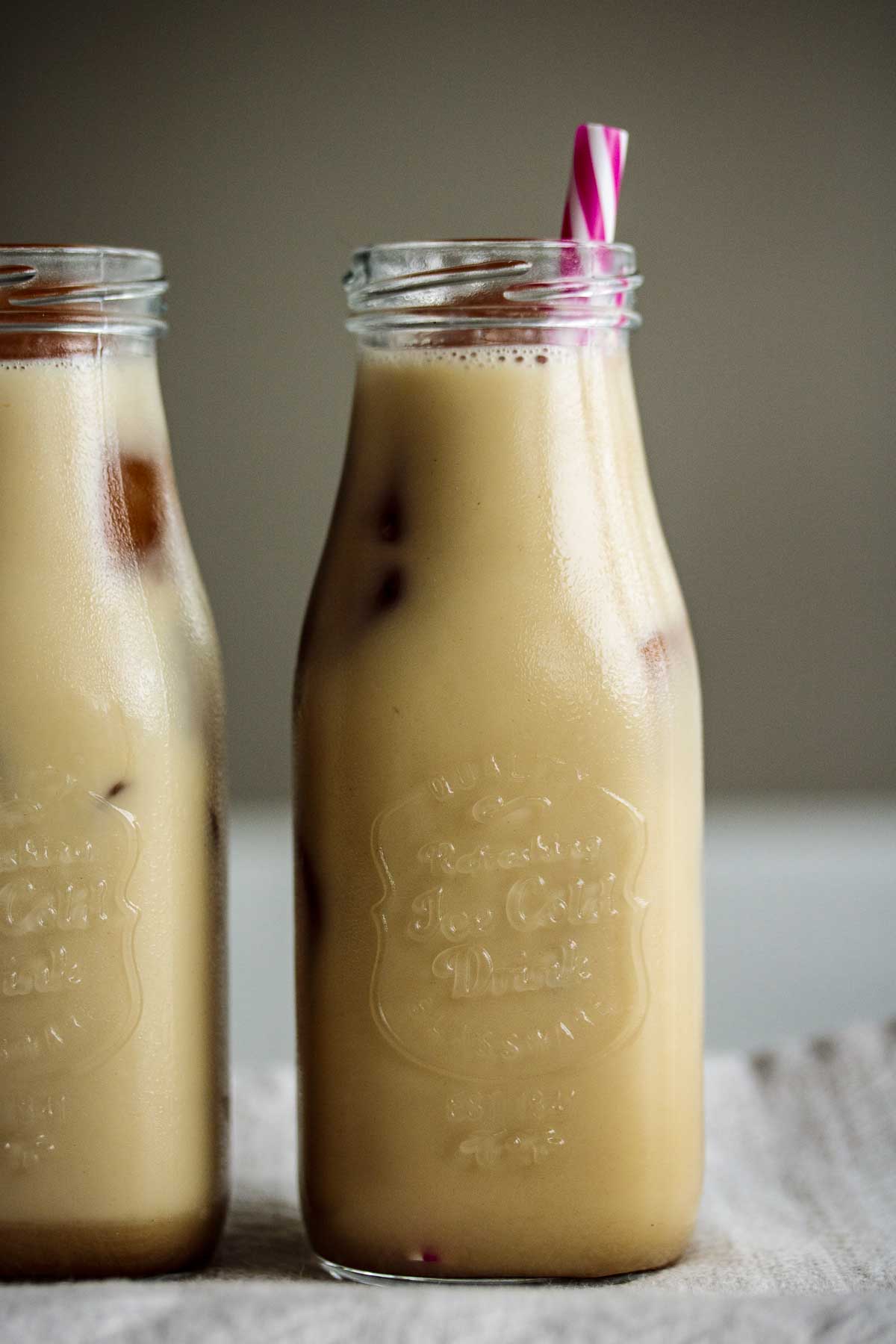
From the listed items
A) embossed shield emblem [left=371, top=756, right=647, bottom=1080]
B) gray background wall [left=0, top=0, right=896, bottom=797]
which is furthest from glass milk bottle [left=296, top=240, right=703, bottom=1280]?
gray background wall [left=0, top=0, right=896, bottom=797]

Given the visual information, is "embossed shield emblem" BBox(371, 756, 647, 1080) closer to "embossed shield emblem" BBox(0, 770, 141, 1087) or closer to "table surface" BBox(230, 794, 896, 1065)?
"embossed shield emblem" BBox(0, 770, 141, 1087)

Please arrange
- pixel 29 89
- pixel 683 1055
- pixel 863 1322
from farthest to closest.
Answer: pixel 29 89 < pixel 683 1055 < pixel 863 1322

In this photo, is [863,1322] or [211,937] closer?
[863,1322]

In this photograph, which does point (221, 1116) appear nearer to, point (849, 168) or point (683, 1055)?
point (683, 1055)

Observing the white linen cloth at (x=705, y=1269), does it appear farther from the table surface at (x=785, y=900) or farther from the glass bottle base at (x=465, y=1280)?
the table surface at (x=785, y=900)

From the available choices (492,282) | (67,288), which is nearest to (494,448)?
(492,282)

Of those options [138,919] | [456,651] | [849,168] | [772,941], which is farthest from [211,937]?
[849,168]
